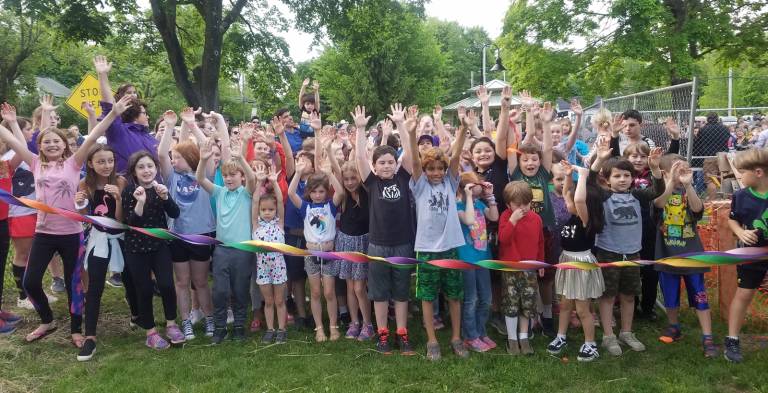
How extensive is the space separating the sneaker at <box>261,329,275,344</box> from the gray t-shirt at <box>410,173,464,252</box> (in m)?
1.63

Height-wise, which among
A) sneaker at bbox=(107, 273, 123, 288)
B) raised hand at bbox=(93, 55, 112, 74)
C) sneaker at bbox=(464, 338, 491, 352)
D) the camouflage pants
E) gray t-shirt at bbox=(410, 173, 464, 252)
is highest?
raised hand at bbox=(93, 55, 112, 74)

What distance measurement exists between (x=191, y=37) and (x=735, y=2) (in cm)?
2107

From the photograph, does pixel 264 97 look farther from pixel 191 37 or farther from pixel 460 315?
pixel 460 315

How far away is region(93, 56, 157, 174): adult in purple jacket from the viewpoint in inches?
198

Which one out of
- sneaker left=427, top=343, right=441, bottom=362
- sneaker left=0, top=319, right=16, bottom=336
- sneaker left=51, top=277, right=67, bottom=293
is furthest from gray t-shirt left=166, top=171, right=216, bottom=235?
sneaker left=51, top=277, right=67, bottom=293

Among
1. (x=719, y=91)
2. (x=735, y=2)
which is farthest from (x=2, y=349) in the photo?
(x=719, y=91)

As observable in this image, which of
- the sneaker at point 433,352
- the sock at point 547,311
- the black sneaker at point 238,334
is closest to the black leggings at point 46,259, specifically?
the black sneaker at point 238,334

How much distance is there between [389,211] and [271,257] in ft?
4.03

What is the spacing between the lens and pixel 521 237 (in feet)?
15.3

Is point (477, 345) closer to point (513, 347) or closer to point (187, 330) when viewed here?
point (513, 347)

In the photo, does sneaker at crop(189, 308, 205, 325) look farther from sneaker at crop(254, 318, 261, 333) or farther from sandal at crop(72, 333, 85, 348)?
sandal at crop(72, 333, 85, 348)

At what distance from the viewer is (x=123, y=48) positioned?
65.3 feet

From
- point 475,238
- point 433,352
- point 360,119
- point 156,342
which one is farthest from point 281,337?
point 360,119

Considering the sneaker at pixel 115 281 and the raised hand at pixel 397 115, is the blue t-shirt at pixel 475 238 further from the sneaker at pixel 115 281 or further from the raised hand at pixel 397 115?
the sneaker at pixel 115 281
